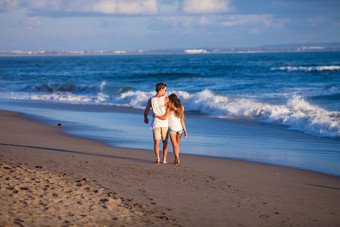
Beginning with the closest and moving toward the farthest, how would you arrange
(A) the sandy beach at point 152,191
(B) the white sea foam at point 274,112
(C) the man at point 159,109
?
1. (A) the sandy beach at point 152,191
2. (C) the man at point 159,109
3. (B) the white sea foam at point 274,112

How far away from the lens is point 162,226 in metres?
3.98

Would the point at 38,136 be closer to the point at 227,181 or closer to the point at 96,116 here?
the point at 96,116

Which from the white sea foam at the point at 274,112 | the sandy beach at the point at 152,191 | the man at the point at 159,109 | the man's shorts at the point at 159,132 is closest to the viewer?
the sandy beach at the point at 152,191

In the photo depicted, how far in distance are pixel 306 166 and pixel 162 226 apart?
13.6ft

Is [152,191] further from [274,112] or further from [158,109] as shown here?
[274,112]

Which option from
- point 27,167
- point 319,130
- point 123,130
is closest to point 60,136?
point 123,130

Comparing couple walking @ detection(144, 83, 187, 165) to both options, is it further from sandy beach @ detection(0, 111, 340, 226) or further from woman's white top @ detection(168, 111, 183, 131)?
sandy beach @ detection(0, 111, 340, 226)

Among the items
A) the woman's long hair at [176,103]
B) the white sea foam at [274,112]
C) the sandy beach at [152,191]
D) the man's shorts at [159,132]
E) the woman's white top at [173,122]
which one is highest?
the white sea foam at [274,112]

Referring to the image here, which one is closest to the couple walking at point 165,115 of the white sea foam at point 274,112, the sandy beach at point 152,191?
the sandy beach at point 152,191

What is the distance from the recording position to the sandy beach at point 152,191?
414 cm

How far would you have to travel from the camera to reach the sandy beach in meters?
4.14

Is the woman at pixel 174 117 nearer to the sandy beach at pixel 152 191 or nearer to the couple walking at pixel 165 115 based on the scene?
the couple walking at pixel 165 115

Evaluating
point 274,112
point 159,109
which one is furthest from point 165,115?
point 274,112

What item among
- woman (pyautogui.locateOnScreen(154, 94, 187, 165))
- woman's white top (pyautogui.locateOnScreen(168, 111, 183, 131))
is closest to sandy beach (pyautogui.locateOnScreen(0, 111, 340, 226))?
woman (pyautogui.locateOnScreen(154, 94, 187, 165))
